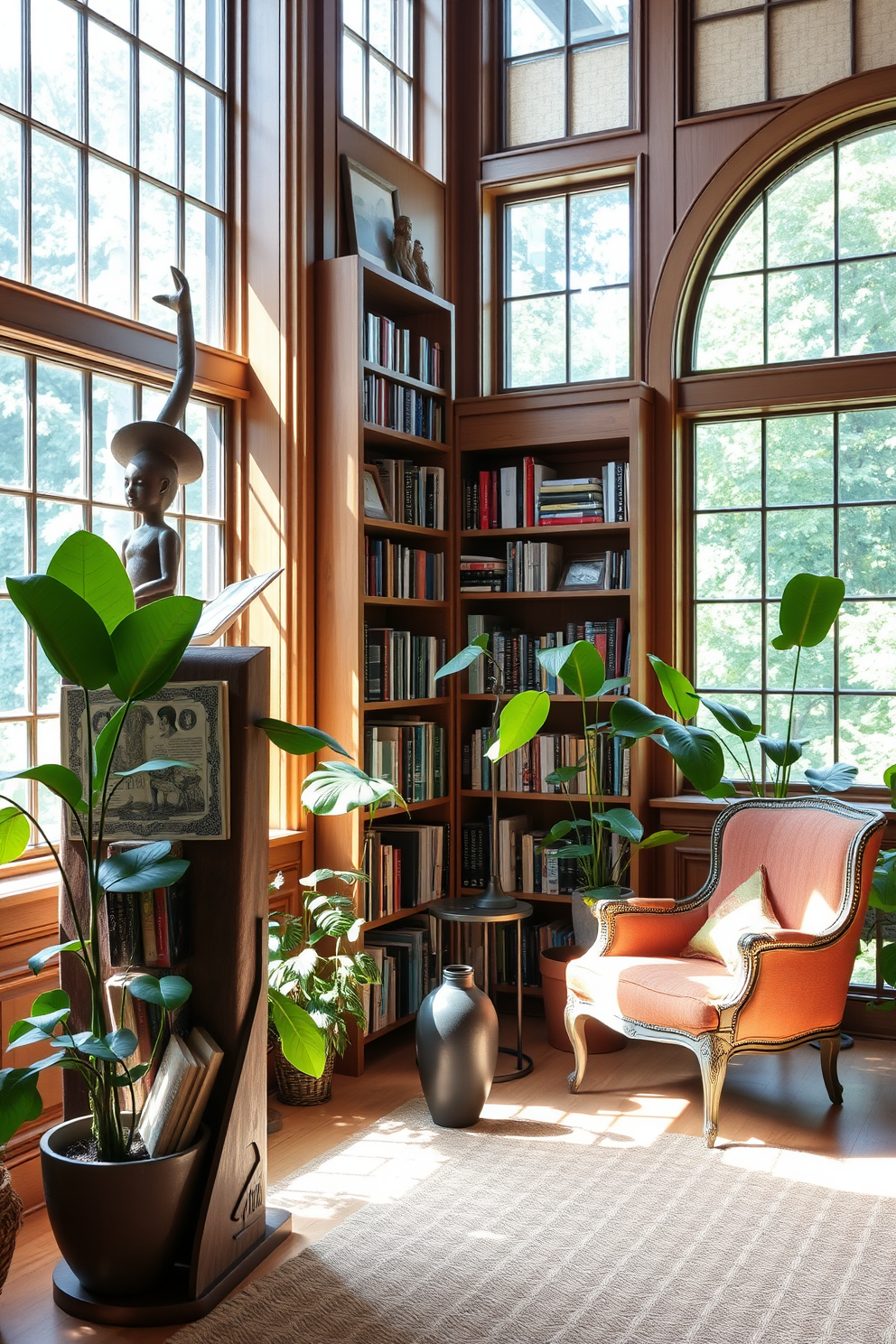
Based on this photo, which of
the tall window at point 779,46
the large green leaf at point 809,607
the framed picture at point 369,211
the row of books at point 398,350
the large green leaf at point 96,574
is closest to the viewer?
the large green leaf at point 96,574

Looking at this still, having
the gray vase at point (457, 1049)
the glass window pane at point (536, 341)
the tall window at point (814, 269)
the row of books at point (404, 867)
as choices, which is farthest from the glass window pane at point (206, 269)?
the gray vase at point (457, 1049)

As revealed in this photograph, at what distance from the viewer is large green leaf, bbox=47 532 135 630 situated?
2559mm

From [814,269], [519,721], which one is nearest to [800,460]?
[814,269]

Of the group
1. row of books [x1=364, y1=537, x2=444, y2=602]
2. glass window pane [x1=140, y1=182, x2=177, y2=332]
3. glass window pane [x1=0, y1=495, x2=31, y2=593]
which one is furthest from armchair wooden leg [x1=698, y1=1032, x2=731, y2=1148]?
glass window pane [x1=140, y1=182, x2=177, y2=332]

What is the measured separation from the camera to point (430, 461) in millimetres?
5066

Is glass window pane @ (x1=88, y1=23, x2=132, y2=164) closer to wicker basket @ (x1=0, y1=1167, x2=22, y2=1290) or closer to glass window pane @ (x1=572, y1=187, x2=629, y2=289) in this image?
glass window pane @ (x1=572, y1=187, x2=629, y2=289)

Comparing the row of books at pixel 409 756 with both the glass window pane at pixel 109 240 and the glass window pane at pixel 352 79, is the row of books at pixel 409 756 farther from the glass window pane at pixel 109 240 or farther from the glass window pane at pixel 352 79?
the glass window pane at pixel 352 79

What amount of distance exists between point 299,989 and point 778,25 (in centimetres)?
417

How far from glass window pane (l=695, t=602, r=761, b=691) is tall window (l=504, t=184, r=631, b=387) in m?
1.11

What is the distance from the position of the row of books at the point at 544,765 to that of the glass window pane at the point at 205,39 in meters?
2.69

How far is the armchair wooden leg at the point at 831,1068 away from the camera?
12.8ft

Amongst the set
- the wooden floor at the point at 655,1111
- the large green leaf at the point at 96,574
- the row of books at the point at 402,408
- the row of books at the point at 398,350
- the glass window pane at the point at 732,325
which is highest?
the glass window pane at the point at 732,325

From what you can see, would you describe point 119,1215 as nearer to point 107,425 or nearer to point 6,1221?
point 6,1221

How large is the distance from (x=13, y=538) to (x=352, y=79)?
8.40 feet
